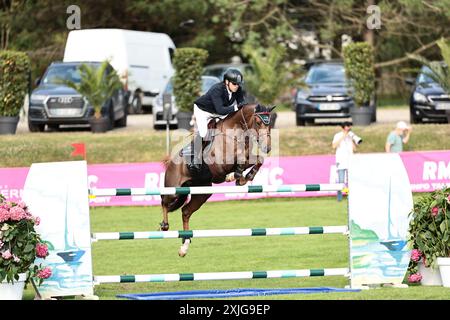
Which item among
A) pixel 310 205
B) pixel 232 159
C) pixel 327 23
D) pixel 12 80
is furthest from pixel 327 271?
pixel 327 23

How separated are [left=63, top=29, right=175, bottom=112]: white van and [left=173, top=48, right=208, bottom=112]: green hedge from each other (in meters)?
2.81

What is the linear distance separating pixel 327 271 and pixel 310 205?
37.8 feet

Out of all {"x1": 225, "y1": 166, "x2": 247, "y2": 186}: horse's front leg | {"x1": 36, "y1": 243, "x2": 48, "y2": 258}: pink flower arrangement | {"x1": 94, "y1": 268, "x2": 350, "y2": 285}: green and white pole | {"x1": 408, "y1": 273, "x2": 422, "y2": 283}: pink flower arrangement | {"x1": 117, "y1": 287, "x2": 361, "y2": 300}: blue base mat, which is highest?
{"x1": 225, "y1": 166, "x2": 247, "y2": 186}: horse's front leg

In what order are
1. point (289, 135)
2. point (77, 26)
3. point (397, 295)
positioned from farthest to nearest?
1. point (77, 26)
2. point (289, 135)
3. point (397, 295)

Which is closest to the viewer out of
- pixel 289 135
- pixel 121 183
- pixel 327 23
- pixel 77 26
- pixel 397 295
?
pixel 397 295

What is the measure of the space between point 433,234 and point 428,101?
16411mm

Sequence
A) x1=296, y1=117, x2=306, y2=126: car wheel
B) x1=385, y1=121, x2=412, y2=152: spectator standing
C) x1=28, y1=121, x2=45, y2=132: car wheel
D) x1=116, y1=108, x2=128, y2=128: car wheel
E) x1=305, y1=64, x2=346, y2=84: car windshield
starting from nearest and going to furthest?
x1=385, y1=121, x2=412, y2=152: spectator standing < x1=28, y1=121, x2=45, y2=132: car wheel < x1=296, y1=117, x2=306, y2=126: car wheel < x1=305, y1=64, x2=346, y2=84: car windshield < x1=116, y1=108, x2=128, y2=128: car wheel

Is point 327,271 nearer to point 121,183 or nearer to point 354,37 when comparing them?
point 121,183

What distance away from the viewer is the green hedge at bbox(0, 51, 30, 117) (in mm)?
27047

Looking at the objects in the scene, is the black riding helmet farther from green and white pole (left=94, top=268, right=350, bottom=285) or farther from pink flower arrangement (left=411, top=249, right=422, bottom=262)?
pink flower arrangement (left=411, top=249, right=422, bottom=262)

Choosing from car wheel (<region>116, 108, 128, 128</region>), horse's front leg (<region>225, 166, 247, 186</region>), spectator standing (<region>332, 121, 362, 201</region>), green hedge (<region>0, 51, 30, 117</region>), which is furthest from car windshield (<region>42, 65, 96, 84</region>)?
horse's front leg (<region>225, 166, 247, 186</region>)

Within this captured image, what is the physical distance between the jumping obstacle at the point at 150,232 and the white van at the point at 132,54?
1931 cm

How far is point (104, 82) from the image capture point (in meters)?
27.1

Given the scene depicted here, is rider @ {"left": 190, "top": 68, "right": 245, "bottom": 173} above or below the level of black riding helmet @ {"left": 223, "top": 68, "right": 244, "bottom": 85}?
below
